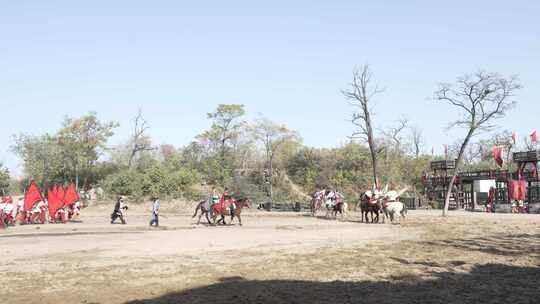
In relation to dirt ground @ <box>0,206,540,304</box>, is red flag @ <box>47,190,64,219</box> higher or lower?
higher

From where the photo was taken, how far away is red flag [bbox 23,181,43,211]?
27.5 m

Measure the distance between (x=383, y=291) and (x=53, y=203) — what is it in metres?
25.1

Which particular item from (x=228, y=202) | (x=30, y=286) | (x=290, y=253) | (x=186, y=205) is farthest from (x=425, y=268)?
(x=186, y=205)

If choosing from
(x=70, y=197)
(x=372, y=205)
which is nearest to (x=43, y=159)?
(x=70, y=197)

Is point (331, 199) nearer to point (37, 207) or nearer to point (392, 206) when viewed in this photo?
point (392, 206)

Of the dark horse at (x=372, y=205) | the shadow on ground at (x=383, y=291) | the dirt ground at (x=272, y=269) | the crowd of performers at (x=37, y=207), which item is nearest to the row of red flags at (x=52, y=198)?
the crowd of performers at (x=37, y=207)

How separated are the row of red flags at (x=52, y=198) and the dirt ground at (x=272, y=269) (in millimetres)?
9282

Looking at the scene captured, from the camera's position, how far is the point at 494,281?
1009cm

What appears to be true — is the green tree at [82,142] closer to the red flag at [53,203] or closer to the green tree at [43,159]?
the green tree at [43,159]

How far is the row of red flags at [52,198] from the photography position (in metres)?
27.5

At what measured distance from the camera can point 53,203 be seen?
28859 mm

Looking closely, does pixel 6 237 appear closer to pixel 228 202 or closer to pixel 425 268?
pixel 228 202

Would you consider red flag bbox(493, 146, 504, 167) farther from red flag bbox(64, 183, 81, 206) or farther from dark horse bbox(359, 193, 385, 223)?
red flag bbox(64, 183, 81, 206)

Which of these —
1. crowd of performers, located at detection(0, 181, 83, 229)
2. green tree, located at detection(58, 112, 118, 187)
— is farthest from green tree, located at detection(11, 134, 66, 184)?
crowd of performers, located at detection(0, 181, 83, 229)
